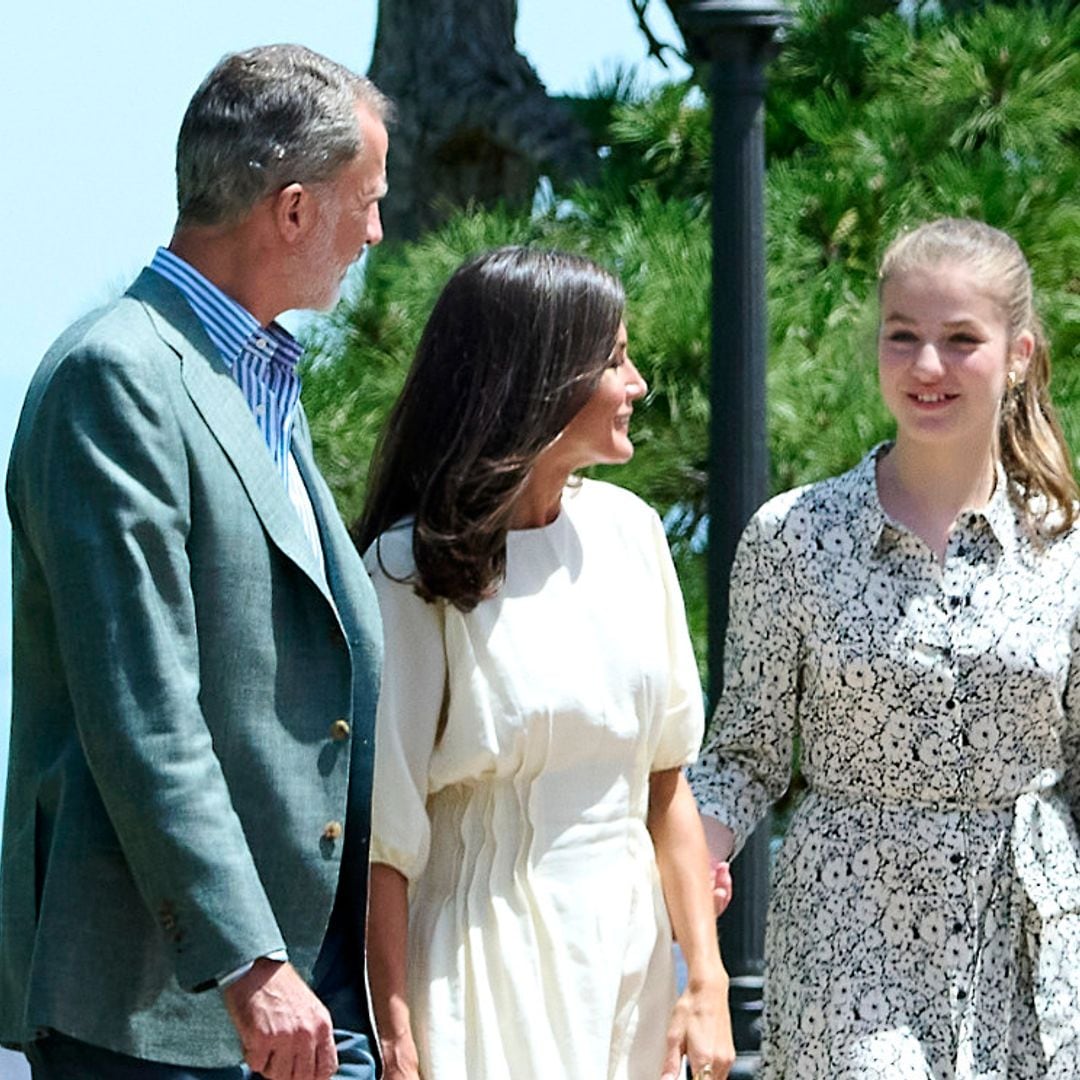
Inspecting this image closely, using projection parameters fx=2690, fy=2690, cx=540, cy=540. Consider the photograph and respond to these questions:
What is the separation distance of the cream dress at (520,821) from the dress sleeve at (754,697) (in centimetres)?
35

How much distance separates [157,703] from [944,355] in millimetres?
1317

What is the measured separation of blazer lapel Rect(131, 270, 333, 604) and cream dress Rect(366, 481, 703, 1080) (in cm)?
41

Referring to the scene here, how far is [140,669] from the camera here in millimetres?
2436

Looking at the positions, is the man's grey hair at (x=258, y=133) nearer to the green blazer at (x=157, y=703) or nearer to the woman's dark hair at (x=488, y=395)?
the green blazer at (x=157, y=703)

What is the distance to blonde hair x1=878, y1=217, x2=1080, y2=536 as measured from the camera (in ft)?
11.2

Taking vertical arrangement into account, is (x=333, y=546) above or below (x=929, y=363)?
below

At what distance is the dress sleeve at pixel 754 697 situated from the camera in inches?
136

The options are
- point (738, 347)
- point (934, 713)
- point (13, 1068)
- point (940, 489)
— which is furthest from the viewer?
point (738, 347)

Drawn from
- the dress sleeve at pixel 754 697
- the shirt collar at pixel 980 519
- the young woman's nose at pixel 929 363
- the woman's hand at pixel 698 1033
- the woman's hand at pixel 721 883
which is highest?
the young woman's nose at pixel 929 363

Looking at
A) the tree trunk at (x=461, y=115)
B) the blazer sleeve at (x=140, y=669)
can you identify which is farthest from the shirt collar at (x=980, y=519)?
the tree trunk at (x=461, y=115)

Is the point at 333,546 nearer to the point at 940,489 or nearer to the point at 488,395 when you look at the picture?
the point at 488,395

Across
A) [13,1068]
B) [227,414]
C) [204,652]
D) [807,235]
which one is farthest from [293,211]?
[807,235]

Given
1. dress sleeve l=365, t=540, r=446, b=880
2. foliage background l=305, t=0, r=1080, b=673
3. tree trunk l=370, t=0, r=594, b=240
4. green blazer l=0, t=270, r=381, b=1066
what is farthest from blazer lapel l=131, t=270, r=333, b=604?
tree trunk l=370, t=0, r=594, b=240

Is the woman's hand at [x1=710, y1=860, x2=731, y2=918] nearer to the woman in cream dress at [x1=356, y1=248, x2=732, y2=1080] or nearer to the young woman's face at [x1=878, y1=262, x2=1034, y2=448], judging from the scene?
the woman in cream dress at [x1=356, y1=248, x2=732, y2=1080]
